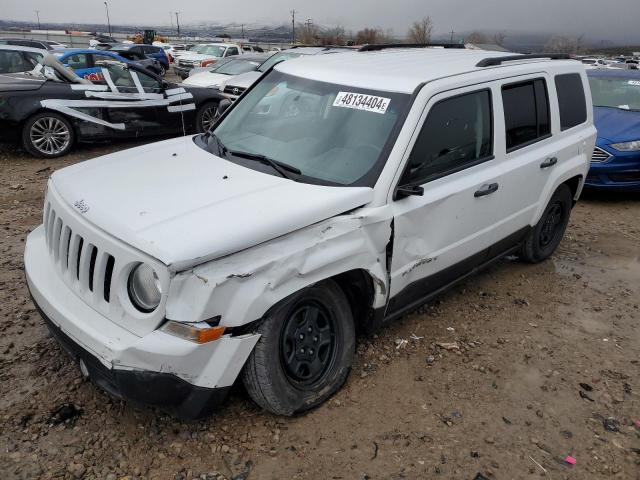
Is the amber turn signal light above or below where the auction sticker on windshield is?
below

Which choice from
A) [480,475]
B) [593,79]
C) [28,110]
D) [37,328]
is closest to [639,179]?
[593,79]

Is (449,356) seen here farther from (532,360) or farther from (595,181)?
(595,181)

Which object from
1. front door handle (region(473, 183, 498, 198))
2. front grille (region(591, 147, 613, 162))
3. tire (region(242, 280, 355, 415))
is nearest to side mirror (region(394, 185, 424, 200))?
tire (region(242, 280, 355, 415))

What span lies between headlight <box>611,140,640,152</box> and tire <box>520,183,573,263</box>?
2.40 metres

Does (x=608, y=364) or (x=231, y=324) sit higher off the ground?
(x=231, y=324)

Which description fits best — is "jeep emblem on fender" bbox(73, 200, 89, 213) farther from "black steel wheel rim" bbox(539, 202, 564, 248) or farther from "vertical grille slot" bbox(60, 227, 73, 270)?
"black steel wheel rim" bbox(539, 202, 564, 248)

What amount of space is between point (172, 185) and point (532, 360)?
2611 millimetres

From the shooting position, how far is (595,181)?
713 centimetres

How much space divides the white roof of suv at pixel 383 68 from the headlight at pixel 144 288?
1.82 m

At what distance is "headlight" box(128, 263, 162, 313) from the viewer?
7.81 feet

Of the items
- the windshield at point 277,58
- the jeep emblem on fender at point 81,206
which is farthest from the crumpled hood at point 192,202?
the windshield at point 277,58

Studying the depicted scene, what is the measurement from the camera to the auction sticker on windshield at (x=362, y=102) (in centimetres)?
321

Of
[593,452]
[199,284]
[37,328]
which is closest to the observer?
[199,284]

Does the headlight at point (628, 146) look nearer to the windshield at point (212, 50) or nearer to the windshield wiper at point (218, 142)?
the windshield wiper at point (218, 142)
